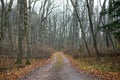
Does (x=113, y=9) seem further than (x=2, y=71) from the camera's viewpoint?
Yes

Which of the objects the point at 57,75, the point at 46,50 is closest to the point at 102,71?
the point at 57,75

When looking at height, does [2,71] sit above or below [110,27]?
below

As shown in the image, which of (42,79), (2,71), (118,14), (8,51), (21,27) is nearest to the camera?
(42,79)

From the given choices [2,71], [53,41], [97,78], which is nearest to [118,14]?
[97,78]

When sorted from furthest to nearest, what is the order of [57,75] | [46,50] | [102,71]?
[46,50]
[102,71]
[57,75]

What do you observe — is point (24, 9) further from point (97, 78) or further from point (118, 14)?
point (97, 78)

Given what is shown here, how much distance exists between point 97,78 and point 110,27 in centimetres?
600

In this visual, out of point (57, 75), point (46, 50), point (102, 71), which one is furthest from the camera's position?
point (46, 50)

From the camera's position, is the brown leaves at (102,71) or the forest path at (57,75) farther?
the brown leaves at (102,71)

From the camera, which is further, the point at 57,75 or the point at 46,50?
the point at 46,50

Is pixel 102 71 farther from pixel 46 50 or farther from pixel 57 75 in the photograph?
pixel 46 50

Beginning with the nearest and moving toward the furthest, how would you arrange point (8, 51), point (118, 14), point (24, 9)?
point (118, 14) → point (24, 9) → point (8, 51)

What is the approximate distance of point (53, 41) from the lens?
289ft

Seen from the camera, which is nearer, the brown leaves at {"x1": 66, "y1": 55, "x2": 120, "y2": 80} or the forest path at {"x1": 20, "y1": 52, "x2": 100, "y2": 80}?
the forest path at {"x1": 20, "y1": 52, "x2": 100, "y2": 80}
